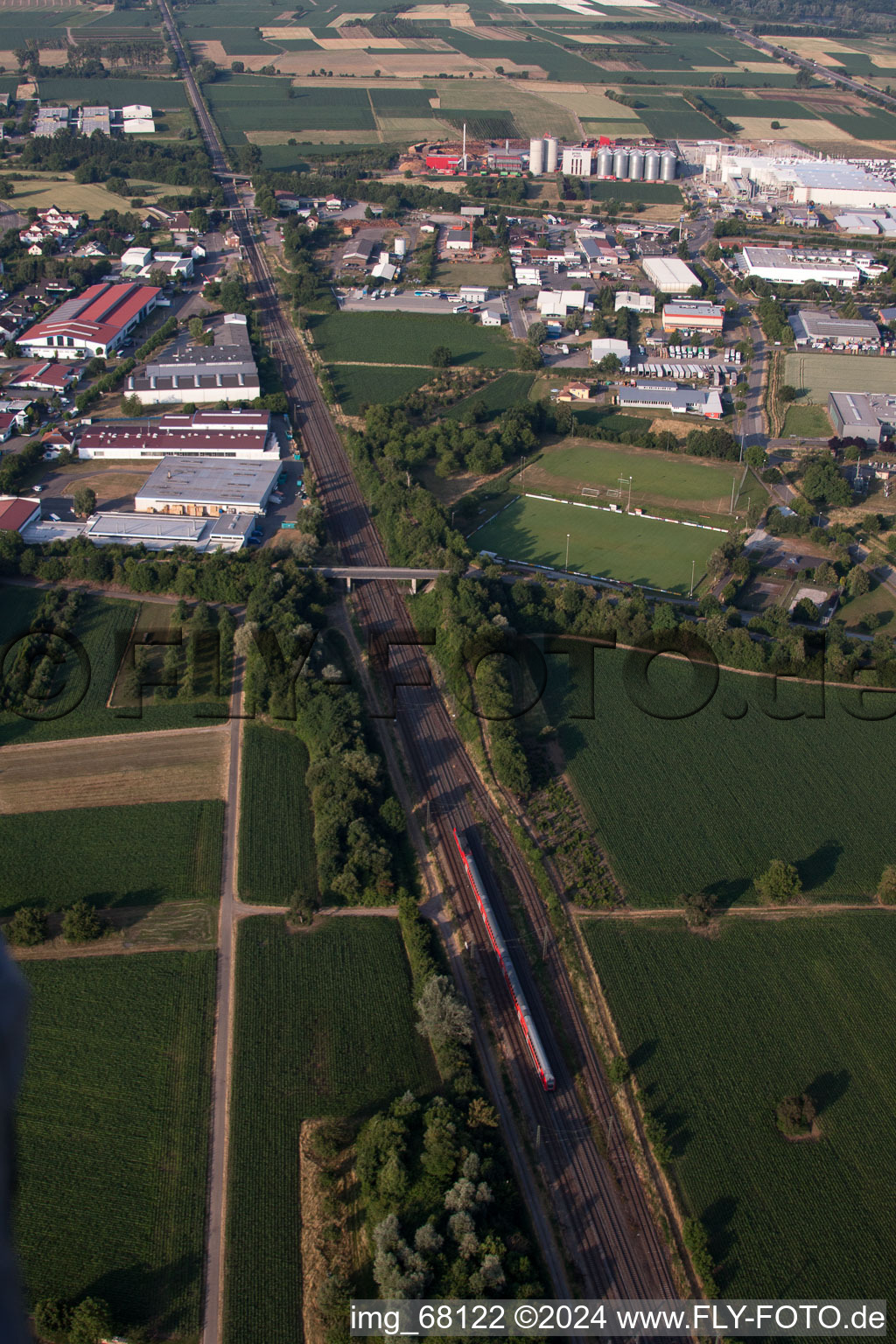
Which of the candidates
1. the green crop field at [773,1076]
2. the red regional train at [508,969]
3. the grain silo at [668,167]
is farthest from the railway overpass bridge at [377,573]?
the grain silo at [668,167]

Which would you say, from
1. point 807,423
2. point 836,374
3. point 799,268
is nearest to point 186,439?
point 807,423

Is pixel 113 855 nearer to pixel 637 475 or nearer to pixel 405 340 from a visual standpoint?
pixel 637 475

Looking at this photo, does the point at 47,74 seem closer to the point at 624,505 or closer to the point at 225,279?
the point at 225,279

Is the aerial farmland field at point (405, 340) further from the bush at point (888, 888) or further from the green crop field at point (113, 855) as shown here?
the bush at point (888, 888)

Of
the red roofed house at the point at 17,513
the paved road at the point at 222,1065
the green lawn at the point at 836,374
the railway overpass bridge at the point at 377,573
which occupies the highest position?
the green lawn at the point at 836,374

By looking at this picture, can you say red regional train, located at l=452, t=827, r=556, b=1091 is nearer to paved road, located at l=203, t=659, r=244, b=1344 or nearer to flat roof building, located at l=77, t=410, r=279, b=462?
paved road, located at l=203, t=659, r=244, b=1344
